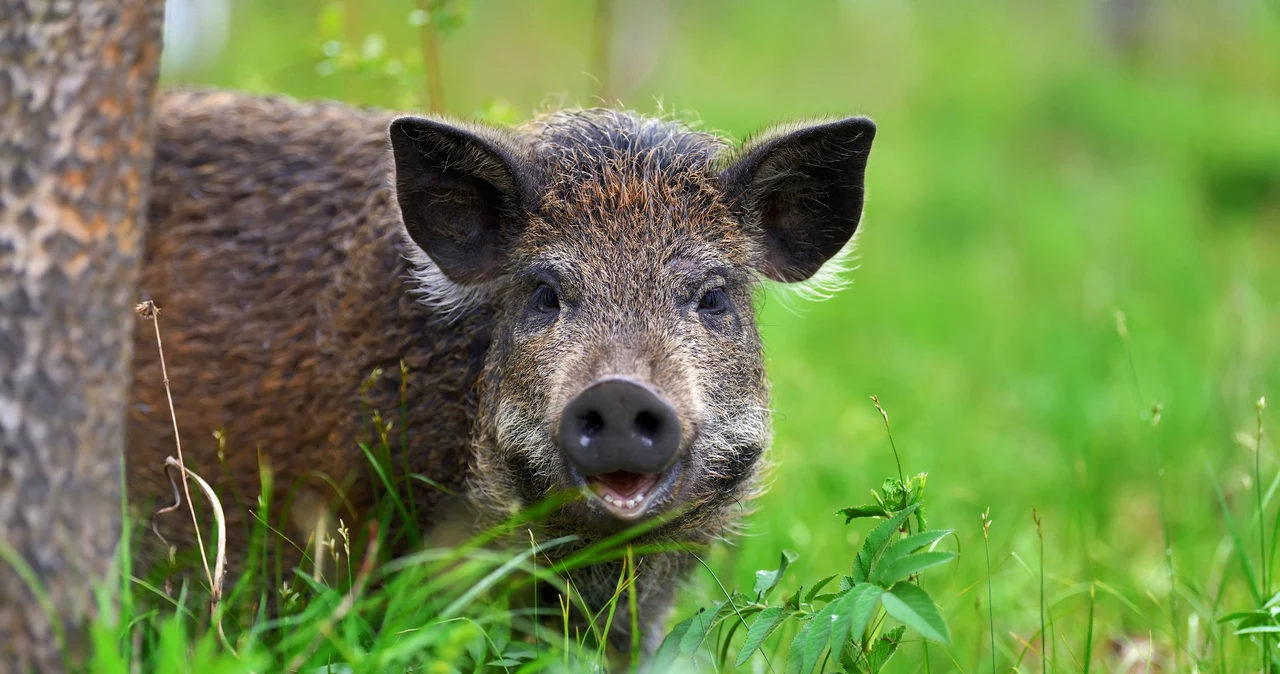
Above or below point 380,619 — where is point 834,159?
above

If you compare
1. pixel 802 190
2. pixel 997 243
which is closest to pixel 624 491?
pixel 802 190

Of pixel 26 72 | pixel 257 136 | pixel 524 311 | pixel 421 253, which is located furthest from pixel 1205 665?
pixel 257 136

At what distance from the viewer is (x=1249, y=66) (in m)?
15.4

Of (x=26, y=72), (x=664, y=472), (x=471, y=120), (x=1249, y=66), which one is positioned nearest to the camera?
(x=26, y=72)

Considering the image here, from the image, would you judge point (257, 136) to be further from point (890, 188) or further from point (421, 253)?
point (890, 188)

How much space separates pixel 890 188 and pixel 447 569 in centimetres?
856

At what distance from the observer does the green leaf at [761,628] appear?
2686mm

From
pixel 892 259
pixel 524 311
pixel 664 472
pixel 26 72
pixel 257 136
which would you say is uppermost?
pixel 26 72

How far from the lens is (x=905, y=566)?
8.46 feet

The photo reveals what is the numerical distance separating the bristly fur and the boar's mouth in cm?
4

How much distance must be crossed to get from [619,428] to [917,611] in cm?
75

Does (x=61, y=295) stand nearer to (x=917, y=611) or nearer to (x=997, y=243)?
(x=917, y=611)

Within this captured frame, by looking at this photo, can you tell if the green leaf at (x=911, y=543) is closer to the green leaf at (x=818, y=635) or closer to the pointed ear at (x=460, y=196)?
the green leaf at (x=818, y=635)

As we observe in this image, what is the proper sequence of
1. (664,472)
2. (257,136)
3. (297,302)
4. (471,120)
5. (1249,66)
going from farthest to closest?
(1249,66) < (257,136) < (297,302) < (471,120) < (664,472)
